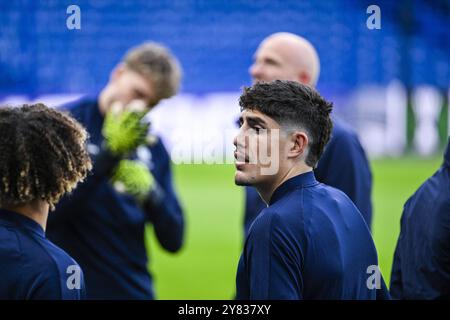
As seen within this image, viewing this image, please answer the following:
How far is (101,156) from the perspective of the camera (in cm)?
359

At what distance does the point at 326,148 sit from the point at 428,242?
0.91 metres

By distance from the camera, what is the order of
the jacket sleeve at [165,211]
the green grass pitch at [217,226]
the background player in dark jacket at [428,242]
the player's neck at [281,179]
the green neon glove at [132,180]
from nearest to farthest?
the player's neck at [281,179], the background player in dark jacket at [428,242], the green neon glove at [132,180], the jacket sleeve at [165,211], the green grass pitch at [217,226]

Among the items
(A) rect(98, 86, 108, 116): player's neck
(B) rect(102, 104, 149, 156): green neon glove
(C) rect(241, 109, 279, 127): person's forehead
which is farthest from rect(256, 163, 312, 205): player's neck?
(A) rect(98, 86, 108, 116): player's neck

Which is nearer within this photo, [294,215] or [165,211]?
[294,215]

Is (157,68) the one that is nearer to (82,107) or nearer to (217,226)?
(82,107)

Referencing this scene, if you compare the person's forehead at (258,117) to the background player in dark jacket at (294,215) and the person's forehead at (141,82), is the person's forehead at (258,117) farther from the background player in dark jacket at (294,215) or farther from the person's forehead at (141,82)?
the person's forehead at (141,82)

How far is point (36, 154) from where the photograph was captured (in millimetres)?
2270

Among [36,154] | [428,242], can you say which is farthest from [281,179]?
[428,242]

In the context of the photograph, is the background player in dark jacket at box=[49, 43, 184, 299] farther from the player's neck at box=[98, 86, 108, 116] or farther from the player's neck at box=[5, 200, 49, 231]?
the player's neck at box=[5, 200, 49, 231]

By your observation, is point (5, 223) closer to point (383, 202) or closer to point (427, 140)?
point (383, 202)

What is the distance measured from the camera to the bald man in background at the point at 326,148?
355 cm

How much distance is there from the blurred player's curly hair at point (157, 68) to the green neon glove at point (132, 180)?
0.39m

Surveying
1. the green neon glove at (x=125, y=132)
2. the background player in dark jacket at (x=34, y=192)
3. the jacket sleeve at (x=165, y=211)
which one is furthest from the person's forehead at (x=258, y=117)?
the jacket sleeve at (x=165, y=211)

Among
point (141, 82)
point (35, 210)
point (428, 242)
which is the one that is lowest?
point (428, 242)
